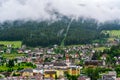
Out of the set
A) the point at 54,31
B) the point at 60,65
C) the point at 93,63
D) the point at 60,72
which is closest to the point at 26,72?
the point at 60,72

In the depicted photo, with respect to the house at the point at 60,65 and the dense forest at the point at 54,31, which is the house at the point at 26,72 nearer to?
the house at the point at 60,65

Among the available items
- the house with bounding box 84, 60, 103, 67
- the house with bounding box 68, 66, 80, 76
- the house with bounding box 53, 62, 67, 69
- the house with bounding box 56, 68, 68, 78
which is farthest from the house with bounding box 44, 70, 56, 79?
the house with bounding box 84, 60, 103, 67

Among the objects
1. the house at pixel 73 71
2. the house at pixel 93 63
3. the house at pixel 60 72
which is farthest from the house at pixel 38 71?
the house at pixel 93 63

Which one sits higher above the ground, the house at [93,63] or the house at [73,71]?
the house at [93,63]

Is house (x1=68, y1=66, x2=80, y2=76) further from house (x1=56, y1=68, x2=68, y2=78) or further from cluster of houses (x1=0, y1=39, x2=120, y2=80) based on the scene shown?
house (x1=56, y1=68, x2=68, y2=78)

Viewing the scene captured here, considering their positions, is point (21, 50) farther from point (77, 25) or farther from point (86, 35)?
point (77, 25)

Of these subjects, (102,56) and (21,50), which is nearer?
(102,56)

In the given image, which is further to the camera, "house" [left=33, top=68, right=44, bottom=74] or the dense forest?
the dense forest

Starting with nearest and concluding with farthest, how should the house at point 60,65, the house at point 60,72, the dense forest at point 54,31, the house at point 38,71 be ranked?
the house at point 60,72
the house at point 38,71
the house at point 60,65
the dense forest at point 54,31

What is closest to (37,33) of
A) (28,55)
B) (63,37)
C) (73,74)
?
(63,37)
